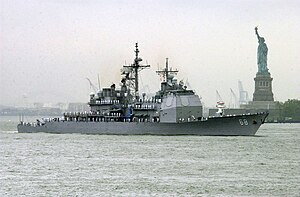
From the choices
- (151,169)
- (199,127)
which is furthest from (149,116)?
(151,169)

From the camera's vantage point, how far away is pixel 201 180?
45.2 metres

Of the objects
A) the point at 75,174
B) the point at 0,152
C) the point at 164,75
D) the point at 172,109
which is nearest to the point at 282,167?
the point at 75,174

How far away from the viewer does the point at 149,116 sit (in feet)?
303

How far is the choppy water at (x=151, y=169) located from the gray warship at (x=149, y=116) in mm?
11118

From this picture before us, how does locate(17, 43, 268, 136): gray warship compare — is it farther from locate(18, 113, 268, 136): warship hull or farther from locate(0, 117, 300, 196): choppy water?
locate(0, 117, 300, 196): choppy water

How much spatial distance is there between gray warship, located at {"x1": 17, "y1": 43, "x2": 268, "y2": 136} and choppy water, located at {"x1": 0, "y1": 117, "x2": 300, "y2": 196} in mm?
11118

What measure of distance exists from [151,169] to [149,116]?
4144cm

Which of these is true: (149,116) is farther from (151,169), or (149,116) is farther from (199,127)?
(151,169)

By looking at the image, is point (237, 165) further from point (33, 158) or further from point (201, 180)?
point (33, 158)

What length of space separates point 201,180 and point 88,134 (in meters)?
52.2

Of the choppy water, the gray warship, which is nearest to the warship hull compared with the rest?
the gray warship

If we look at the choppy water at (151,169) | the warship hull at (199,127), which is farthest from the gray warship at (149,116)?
the choppy water at (151,169)

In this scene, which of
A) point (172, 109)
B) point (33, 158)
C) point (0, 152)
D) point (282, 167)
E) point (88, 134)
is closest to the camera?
point (282, 167)

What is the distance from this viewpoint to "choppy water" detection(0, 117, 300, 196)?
4150 cm
